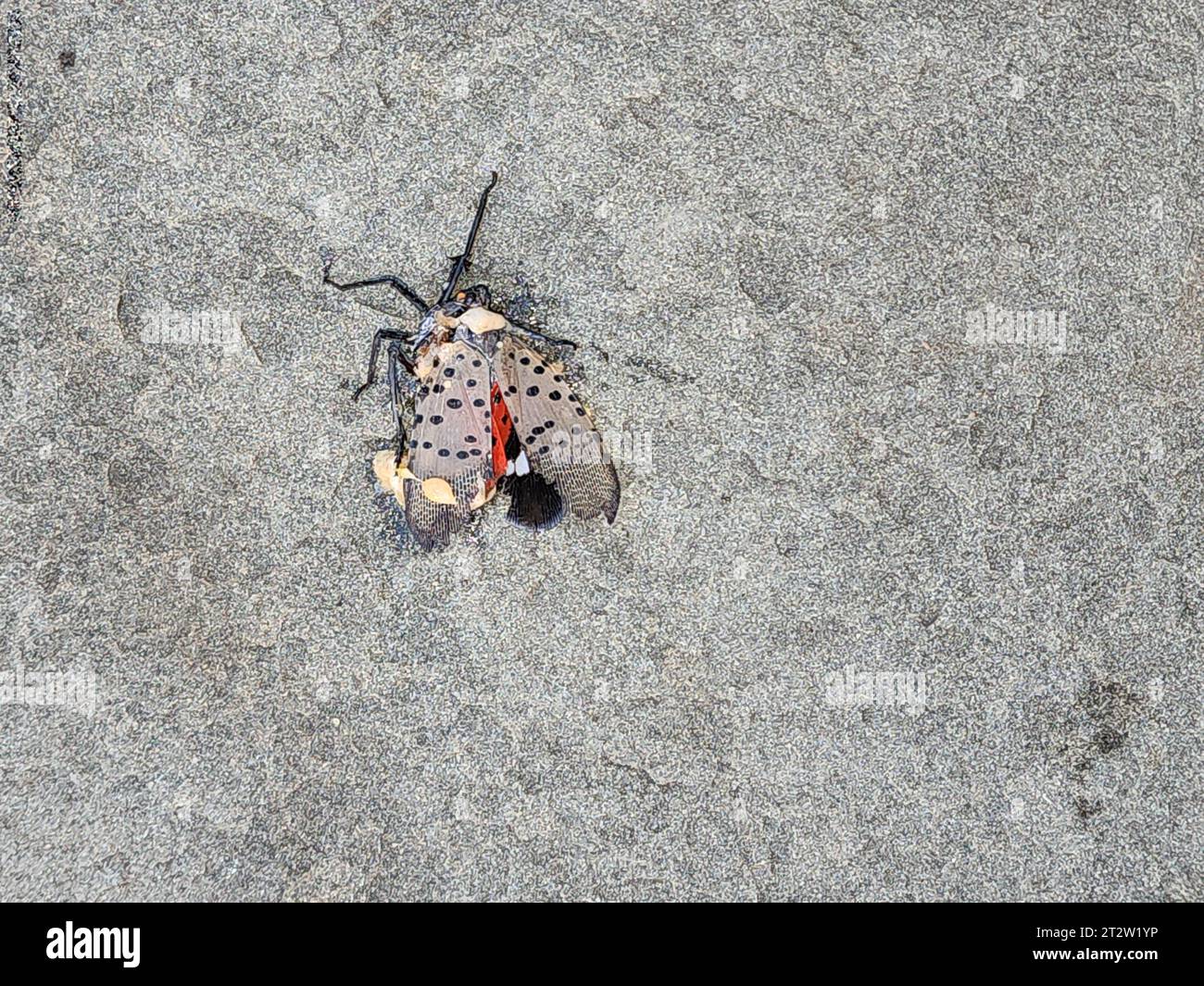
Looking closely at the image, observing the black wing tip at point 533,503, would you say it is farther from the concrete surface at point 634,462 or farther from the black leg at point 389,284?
the black leg at point 389,284

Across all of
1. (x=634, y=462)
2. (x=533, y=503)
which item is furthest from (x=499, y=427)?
(x=634, y=462)

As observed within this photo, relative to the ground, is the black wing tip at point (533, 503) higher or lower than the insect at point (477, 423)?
lower

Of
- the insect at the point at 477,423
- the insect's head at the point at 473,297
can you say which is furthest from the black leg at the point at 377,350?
the insect's head at the point at 473,297

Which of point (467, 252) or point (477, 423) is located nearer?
point (477, 423)

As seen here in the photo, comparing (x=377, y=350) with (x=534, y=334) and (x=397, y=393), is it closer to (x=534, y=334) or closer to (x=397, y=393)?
(x=397, y=393)

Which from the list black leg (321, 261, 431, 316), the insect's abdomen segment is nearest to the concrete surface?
black leg (321, 261, 431, 316)

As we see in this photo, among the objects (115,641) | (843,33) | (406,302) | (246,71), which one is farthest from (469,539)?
(843,33)

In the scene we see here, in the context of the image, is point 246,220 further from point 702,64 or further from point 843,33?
point 843,33
